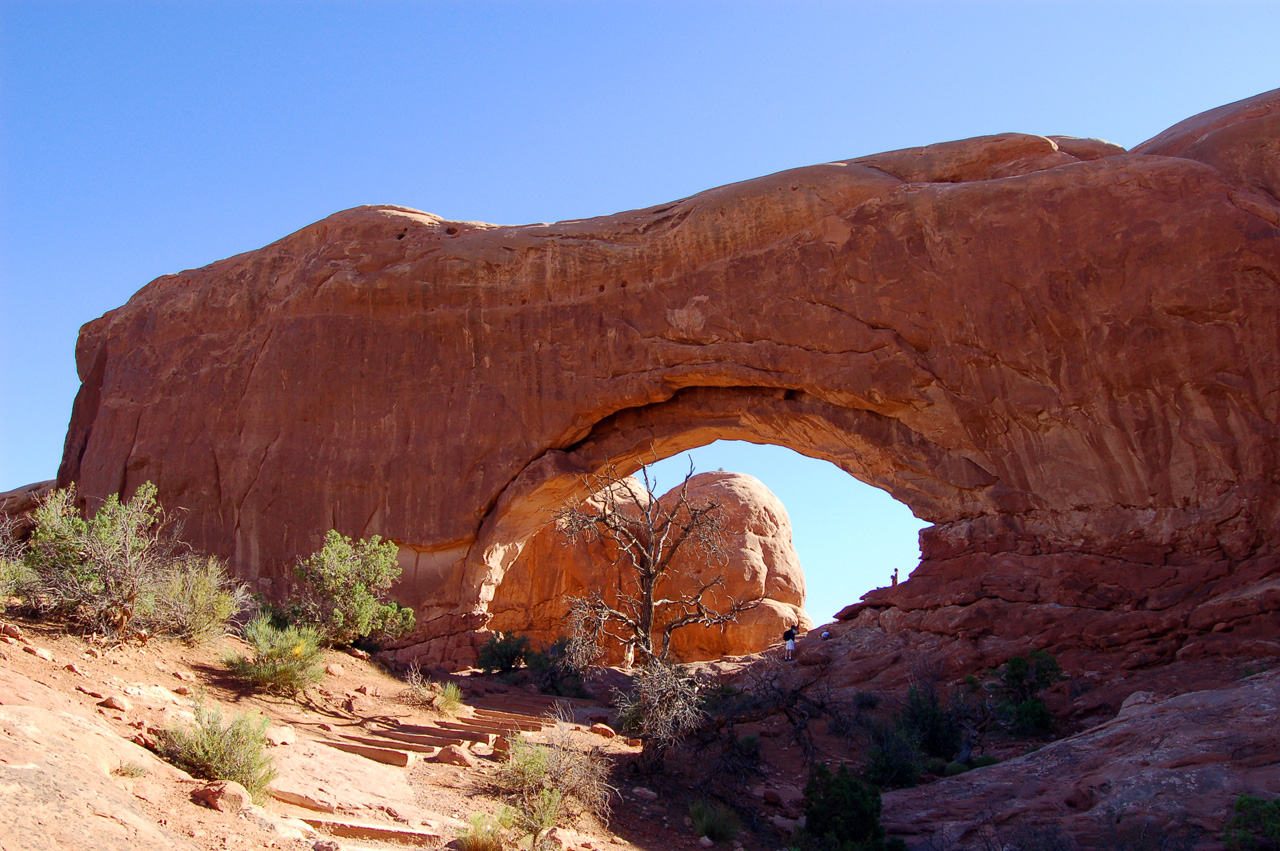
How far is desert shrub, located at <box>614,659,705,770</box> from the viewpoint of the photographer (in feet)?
31.6

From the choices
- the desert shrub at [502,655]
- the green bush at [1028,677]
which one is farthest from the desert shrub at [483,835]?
the desert shrub at [502,655]

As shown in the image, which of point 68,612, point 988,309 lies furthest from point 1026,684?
point 68,612

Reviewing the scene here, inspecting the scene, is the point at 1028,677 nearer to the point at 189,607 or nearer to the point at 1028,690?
the point at 1028,690

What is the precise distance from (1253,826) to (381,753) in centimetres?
738

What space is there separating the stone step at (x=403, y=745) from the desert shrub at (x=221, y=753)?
2.30 metres

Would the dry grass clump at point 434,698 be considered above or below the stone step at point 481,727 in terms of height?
above

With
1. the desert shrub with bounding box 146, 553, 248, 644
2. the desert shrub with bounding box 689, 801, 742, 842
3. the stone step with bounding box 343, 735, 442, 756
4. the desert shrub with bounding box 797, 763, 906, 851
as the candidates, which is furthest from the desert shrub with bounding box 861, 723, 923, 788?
the desert shrub with bounding box 146, 553, 248, 644

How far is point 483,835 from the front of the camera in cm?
666

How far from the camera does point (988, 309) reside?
51.6 feet

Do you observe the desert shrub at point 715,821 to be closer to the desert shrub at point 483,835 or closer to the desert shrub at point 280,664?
the desert shrub at point 483,835

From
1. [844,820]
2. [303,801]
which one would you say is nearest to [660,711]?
[844,820]

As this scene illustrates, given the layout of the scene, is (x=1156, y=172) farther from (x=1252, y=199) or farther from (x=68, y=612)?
(x=68, y=612)

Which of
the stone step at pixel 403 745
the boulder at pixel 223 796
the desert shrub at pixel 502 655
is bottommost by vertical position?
the stone step at pixel 403 745

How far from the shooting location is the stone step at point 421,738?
31.9 ft
